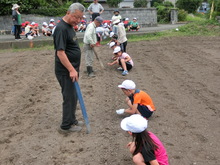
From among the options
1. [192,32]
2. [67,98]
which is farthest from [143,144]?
[192,32]

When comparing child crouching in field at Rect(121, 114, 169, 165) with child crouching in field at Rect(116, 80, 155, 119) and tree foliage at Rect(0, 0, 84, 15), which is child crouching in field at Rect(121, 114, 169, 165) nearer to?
child crouching in field at Rect(116, 80, 155, 119)

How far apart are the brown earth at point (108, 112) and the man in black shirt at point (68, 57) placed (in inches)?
13.8

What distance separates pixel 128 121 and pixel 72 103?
1.47 m

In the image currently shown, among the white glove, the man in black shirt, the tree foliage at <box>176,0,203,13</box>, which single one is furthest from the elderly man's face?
the tree foliage at <box>176,0,203,13</box>

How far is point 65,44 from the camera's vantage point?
3605mm

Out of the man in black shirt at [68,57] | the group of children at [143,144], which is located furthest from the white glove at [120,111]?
the group of children at [143,144]

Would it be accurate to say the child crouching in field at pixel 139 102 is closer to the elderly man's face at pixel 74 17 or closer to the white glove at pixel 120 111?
the white glove at pixel 120 111

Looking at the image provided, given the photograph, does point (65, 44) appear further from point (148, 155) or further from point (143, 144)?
point (148, 155)

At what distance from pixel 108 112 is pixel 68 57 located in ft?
4.94

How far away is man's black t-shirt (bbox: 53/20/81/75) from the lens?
3.53 metres

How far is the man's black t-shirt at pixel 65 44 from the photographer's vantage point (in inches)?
139

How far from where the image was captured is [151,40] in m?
12.4

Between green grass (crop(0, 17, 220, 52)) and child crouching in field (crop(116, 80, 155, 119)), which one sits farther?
green grass (crop(0, 17, 220, 52))

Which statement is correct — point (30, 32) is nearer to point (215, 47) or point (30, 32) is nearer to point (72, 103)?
point (215, 47)
